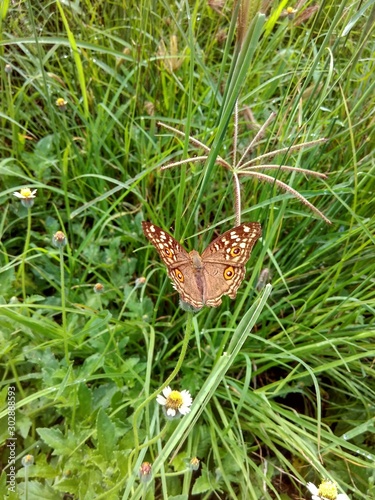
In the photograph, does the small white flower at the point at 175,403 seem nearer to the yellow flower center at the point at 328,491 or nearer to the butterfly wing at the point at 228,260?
the butterfly wing at the point at 228,260

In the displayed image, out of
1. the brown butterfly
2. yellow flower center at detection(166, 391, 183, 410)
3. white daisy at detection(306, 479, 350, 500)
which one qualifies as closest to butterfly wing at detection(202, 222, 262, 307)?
the brown butterfly

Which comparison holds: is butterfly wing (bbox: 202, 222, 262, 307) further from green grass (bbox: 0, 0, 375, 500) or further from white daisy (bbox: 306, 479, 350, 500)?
white daisy (bbox: 306, 479, 350, 500)

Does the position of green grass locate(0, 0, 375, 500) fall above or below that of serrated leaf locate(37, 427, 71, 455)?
above

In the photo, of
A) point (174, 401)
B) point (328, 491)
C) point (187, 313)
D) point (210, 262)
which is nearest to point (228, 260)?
point (210, 262)

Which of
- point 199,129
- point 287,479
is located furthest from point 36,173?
point 287,479

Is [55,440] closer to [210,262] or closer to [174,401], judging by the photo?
[174,401]
